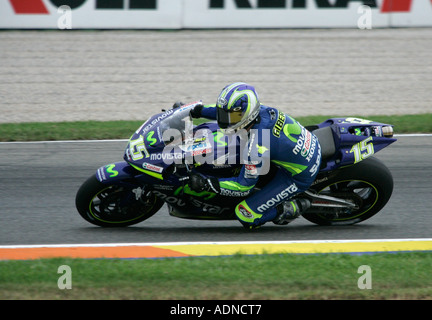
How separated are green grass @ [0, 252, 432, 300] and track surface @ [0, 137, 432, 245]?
830 mm

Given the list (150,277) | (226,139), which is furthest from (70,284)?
(226,139)

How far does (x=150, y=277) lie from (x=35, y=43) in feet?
37.2

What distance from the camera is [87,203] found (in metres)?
6.61

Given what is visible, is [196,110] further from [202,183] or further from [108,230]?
[108,230]

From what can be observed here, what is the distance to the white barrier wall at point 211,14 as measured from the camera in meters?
15.8

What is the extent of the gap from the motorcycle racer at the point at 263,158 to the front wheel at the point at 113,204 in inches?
27.4

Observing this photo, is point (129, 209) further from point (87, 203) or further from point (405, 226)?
point (405, 226)

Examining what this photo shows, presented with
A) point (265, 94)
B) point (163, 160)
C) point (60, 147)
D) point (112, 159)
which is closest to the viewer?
point (163, 160)

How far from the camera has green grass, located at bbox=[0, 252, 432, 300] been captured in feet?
17.0

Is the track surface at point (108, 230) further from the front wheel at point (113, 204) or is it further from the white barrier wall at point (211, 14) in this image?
the white barrier wall at point (211, 14)

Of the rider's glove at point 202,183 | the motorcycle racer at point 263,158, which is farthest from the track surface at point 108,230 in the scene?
the rider's glove at point 202,183

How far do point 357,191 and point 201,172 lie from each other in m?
1.71

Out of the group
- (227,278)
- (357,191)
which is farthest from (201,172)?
(357,191)

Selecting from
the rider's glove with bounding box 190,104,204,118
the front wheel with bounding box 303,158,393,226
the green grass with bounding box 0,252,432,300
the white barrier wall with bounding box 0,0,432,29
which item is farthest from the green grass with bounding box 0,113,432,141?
the white barrier wall with bounding box 0,0,432,29
